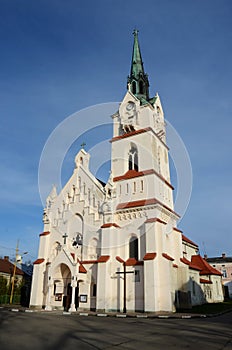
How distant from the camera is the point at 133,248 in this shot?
26219 mm

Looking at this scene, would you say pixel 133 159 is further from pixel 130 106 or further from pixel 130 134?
pixel 130 106

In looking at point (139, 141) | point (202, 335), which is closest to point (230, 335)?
point (202, 335)

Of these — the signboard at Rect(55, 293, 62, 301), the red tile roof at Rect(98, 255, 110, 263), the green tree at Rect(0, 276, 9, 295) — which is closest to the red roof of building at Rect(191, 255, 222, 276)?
the red tile roof at Rect(98, 255, 110, 263)

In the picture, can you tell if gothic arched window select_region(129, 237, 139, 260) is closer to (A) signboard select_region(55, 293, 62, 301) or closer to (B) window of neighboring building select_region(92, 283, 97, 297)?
(B) window of neighboring building select_region(92, 283, 97, 297)

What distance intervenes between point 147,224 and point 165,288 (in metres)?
5.49

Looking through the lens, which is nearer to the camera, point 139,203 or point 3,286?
point 139,203

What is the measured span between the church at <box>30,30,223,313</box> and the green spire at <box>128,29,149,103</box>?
5.67ft

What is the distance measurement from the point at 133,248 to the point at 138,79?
76.4ft

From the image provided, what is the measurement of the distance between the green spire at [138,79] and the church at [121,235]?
68.1 inches

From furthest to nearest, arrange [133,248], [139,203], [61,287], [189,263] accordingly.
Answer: [189,263], [61,287], [139,203], [133,248]

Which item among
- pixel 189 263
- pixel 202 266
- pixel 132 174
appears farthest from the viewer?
pixel 202 266

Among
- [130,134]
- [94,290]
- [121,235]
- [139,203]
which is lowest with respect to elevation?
[94,290]

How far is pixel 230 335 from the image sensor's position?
11.6 m

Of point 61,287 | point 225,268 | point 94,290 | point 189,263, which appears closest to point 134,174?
point 189,263
